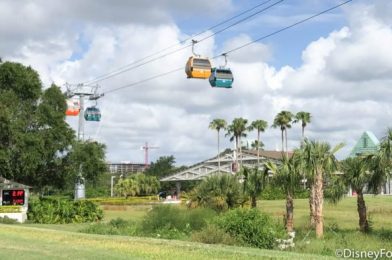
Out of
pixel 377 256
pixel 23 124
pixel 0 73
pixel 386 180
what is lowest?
pixel 377 256

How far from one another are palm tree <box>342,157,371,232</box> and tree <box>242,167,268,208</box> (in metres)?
5.17

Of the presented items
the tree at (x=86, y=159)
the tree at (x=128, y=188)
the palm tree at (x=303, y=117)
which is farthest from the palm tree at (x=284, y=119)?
the tree at (x=86, y=159)

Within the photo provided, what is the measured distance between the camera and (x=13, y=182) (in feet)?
142

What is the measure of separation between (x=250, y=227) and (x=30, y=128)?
86.0 ft

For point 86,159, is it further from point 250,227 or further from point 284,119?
point 284,119

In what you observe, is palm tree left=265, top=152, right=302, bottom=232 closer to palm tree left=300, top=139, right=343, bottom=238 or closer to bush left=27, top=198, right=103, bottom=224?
palm tree left=300, top=139, right=343, bottom=238

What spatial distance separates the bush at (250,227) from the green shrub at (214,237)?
44cm

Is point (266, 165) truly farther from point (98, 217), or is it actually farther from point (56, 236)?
point (98, 217)

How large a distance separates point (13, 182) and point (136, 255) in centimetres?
3050

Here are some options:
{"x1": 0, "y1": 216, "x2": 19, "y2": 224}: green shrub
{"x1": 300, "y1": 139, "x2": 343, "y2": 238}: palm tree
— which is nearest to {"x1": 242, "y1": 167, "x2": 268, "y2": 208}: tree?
{"x1": 300, "y1": 139, "x2": 343, "y2": 238}: palm tree

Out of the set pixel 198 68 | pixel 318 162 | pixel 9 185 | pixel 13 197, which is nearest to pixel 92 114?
pixel 13 197

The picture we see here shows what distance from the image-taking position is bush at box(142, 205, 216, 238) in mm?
26328

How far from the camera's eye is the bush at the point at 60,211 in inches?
1698

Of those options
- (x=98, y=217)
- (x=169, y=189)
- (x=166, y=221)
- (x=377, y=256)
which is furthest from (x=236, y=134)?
(x=377, y=256)
